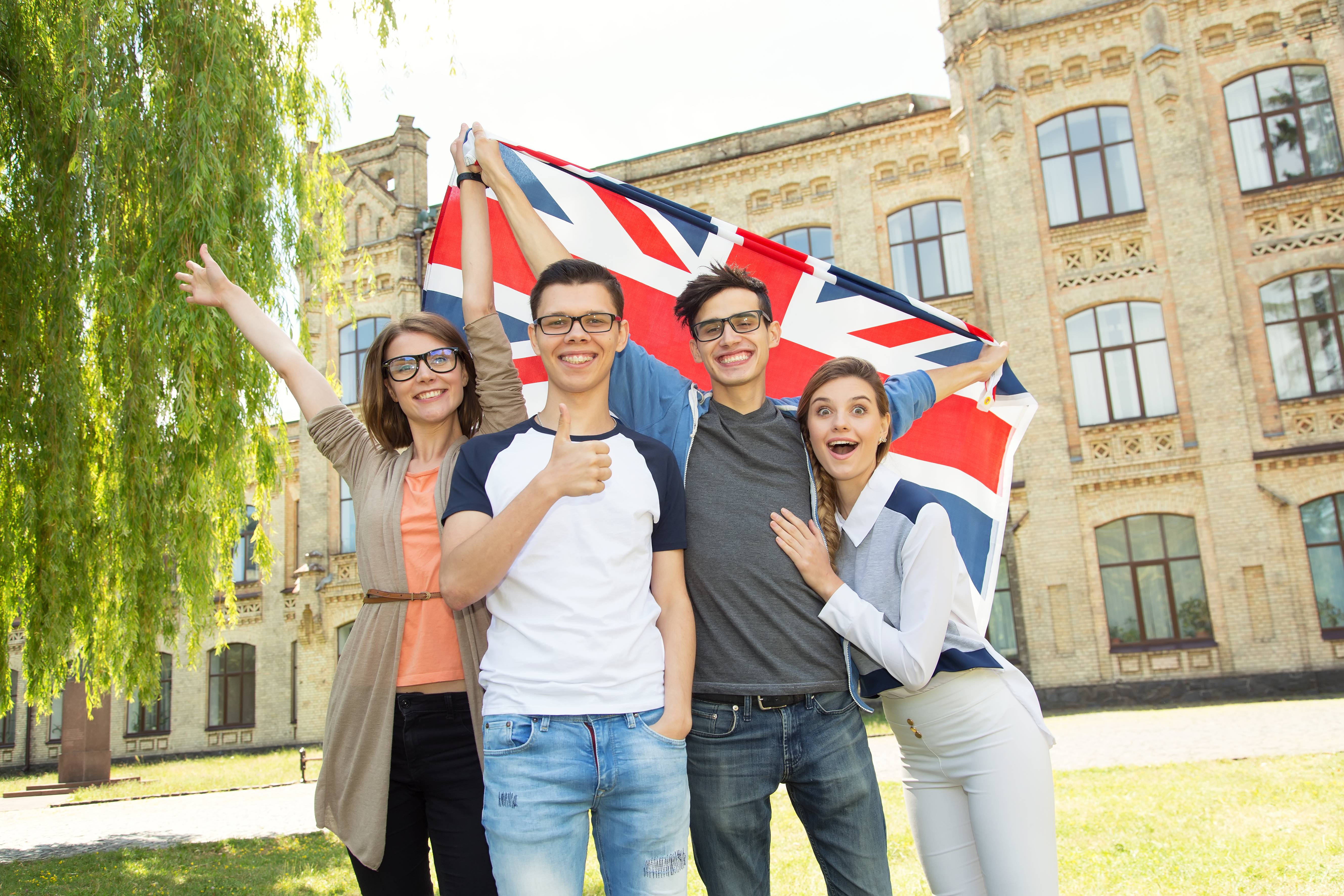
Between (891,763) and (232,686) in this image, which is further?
(232,686)

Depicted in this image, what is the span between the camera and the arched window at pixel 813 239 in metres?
21.9

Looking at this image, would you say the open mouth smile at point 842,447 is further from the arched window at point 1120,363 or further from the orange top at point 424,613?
the arched window at point 1120,363

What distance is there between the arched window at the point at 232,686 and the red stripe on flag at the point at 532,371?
24012 millimetres

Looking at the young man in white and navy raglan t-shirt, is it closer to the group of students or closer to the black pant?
the group of students

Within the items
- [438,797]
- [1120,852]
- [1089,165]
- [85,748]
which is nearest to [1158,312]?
[1089,165]

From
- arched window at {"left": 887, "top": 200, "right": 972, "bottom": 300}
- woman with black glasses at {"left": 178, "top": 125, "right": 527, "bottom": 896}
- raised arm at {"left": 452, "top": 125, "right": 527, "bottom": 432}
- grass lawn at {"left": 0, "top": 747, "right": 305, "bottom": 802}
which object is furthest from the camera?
arched window at {"left": 887, "top": 200, "right": 972, "bottom": 300}

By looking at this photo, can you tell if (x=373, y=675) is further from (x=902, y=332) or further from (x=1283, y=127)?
(x=1283, y=127)

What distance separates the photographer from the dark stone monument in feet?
58.5

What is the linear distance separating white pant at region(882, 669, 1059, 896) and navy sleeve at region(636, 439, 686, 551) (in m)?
1.00

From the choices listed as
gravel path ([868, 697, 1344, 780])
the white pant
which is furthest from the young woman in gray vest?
gravel path ([868, 697, 1344, 780])

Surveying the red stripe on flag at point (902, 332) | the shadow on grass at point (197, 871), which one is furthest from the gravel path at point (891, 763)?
the red stripe on flag at point (902, 332)

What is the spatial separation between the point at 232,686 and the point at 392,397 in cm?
2578

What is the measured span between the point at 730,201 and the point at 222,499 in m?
16.8

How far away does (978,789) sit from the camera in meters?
2.71
